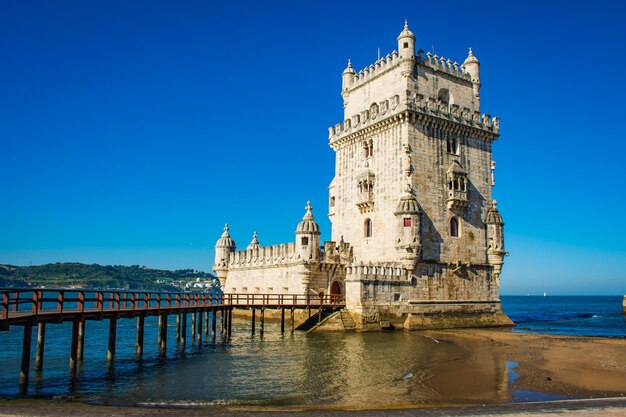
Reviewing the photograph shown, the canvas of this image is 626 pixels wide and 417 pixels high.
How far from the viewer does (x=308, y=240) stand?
4072cm

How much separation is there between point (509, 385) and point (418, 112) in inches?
945

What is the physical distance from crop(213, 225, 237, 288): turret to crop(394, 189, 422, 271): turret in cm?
2328

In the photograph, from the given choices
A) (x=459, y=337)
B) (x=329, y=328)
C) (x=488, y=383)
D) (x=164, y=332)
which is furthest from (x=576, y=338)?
(x=164, y=332)

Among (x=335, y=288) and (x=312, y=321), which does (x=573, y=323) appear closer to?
(x=335, y=288)

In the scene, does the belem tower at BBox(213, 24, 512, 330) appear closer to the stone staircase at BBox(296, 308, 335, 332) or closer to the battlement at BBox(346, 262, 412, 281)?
the battlement at BBox(346, 262, 412, 281)

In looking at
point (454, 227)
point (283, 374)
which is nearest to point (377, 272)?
point (454, 227)

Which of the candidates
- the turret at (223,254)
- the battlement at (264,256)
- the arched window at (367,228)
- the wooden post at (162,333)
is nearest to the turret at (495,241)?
the arched window at (367,228)

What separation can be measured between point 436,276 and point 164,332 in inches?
771

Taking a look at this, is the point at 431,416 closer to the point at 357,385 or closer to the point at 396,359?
the point at 357,385

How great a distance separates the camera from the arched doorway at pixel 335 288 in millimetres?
42081

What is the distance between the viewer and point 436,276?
38.8m

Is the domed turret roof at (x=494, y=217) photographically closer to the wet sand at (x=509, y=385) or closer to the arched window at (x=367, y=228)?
the arched window at (x=367, y=228)

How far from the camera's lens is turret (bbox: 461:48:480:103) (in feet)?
A: 147

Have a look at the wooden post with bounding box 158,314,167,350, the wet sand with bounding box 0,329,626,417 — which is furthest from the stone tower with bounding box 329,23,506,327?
the wooden post with bounding box 158,314,167,350
